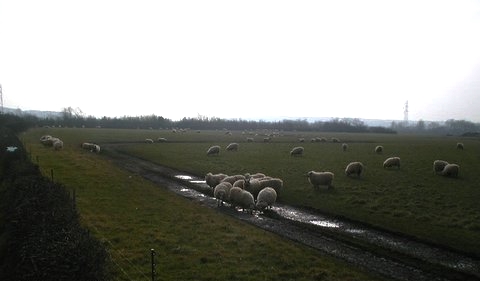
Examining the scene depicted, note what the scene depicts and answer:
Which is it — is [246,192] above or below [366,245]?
above

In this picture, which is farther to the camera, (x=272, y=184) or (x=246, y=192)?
→ (x=272, y=184)

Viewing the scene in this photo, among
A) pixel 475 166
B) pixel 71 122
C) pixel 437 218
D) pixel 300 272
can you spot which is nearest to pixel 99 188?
pixel 300 272

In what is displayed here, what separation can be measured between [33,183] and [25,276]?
26.3 ft

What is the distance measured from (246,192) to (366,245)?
318 inches

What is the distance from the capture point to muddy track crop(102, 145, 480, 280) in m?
13.1

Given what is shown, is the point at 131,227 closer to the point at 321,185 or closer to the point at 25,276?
the point at 25,276

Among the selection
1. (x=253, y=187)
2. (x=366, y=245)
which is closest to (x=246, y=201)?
(x=253, y=187)

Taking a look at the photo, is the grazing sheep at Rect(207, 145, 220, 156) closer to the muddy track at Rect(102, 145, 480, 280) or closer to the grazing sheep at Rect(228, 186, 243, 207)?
the muddy track at Rect(102, 145, 480, 280)

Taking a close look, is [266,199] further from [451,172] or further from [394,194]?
[451,172]

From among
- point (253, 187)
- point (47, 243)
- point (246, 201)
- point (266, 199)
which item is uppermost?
point (47, 243)

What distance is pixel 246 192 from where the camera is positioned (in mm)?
21969

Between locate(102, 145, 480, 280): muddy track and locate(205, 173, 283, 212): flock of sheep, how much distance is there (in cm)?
63

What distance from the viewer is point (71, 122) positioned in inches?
6329

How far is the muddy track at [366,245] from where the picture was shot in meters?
13.1
